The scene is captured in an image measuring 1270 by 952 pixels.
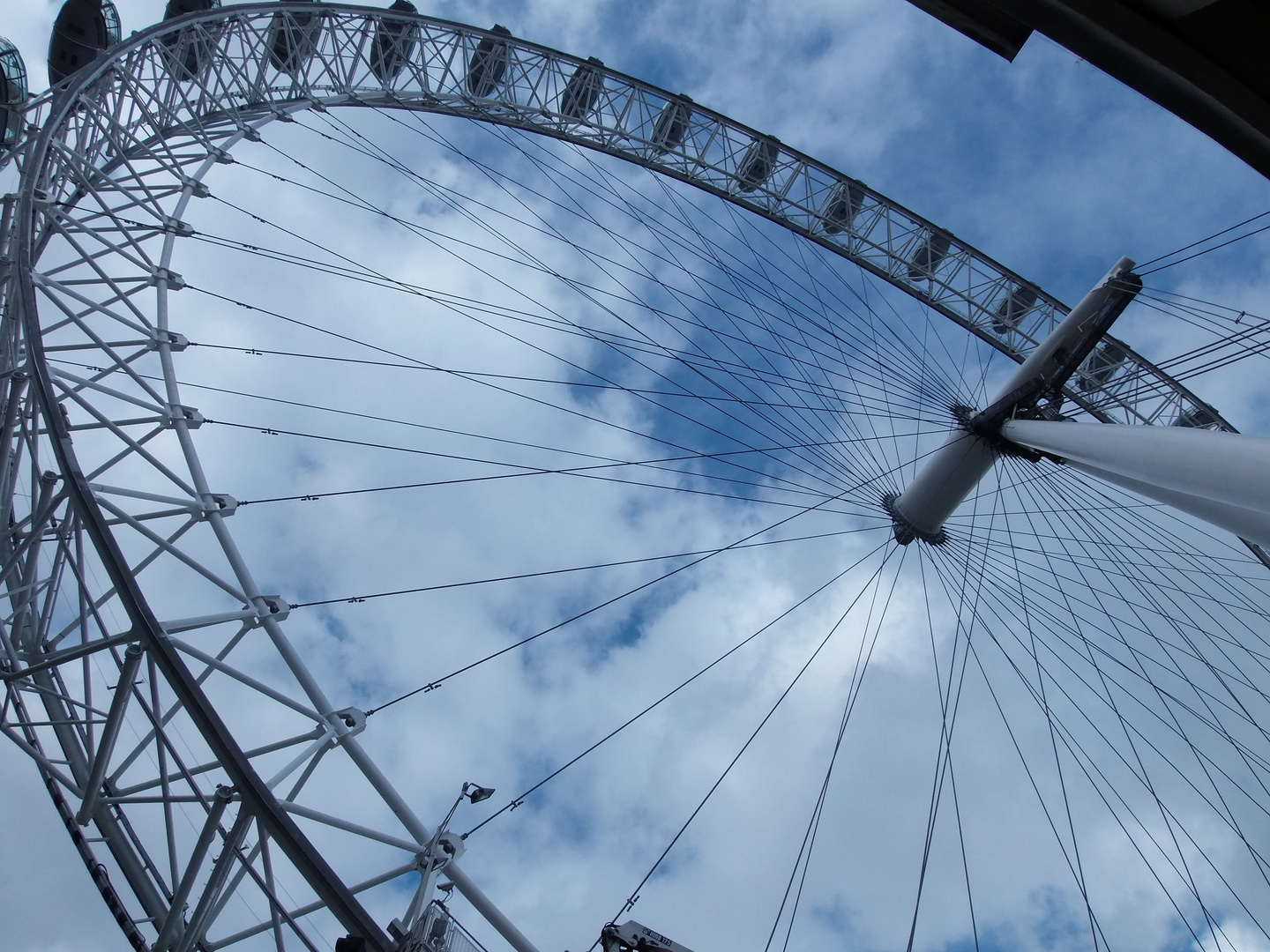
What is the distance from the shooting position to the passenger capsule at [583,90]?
1045 inches

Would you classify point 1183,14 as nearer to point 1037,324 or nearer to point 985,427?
point 985,427

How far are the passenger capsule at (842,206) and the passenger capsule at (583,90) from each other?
817 cm

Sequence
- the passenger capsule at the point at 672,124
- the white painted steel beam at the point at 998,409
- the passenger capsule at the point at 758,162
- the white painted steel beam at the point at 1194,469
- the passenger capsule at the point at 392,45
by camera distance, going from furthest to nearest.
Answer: the passenger capsule at the point at 758,162, the passenger capsule at the point at 672,124, the passenger capsule at the point at 392,45, the white painted steel beam at the point at 998,409, the white painted steel beam at the point at 1194,469

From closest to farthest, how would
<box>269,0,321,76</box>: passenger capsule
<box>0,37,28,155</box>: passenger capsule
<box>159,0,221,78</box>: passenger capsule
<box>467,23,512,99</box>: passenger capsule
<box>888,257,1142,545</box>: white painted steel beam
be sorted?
<box>888,257,1142,545</box>: white painted steel beam, <box>159,0,221,78</box>: passenger capsule, <box>269,0,321,76</box>: passenger capsule, <box>0,37,28,155</box>: passenger capsule, <box>467,23,512,99</box>: passenger capsule

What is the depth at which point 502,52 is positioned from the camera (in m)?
25.8

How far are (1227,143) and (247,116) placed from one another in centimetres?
2324

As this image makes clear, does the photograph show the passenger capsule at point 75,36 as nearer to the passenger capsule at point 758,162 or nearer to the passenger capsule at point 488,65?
the passenger capsule at point 488,65

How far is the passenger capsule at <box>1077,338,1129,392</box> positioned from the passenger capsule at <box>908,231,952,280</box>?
5736 millimetres

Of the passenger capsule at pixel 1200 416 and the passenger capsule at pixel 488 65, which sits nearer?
the passenger capsule at pixel 488 65

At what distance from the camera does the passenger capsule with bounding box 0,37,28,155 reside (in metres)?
24.0

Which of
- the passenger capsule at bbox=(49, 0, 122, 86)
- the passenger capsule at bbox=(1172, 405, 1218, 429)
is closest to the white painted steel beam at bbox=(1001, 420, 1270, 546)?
the passenger capsule at bbox=(1172, 405, 1218, 429)

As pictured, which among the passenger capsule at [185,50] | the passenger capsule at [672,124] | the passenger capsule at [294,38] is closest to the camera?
the passenger capsule at [185,50]

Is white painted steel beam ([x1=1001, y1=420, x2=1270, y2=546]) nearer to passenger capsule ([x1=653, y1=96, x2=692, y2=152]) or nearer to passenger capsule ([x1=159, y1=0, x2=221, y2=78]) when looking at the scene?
passenger capsule ([x1=653, y1=96, x2=692, y2=152])

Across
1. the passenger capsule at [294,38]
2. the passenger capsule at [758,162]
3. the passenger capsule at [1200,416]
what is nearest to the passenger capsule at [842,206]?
the passenger capsule at [758,162]
